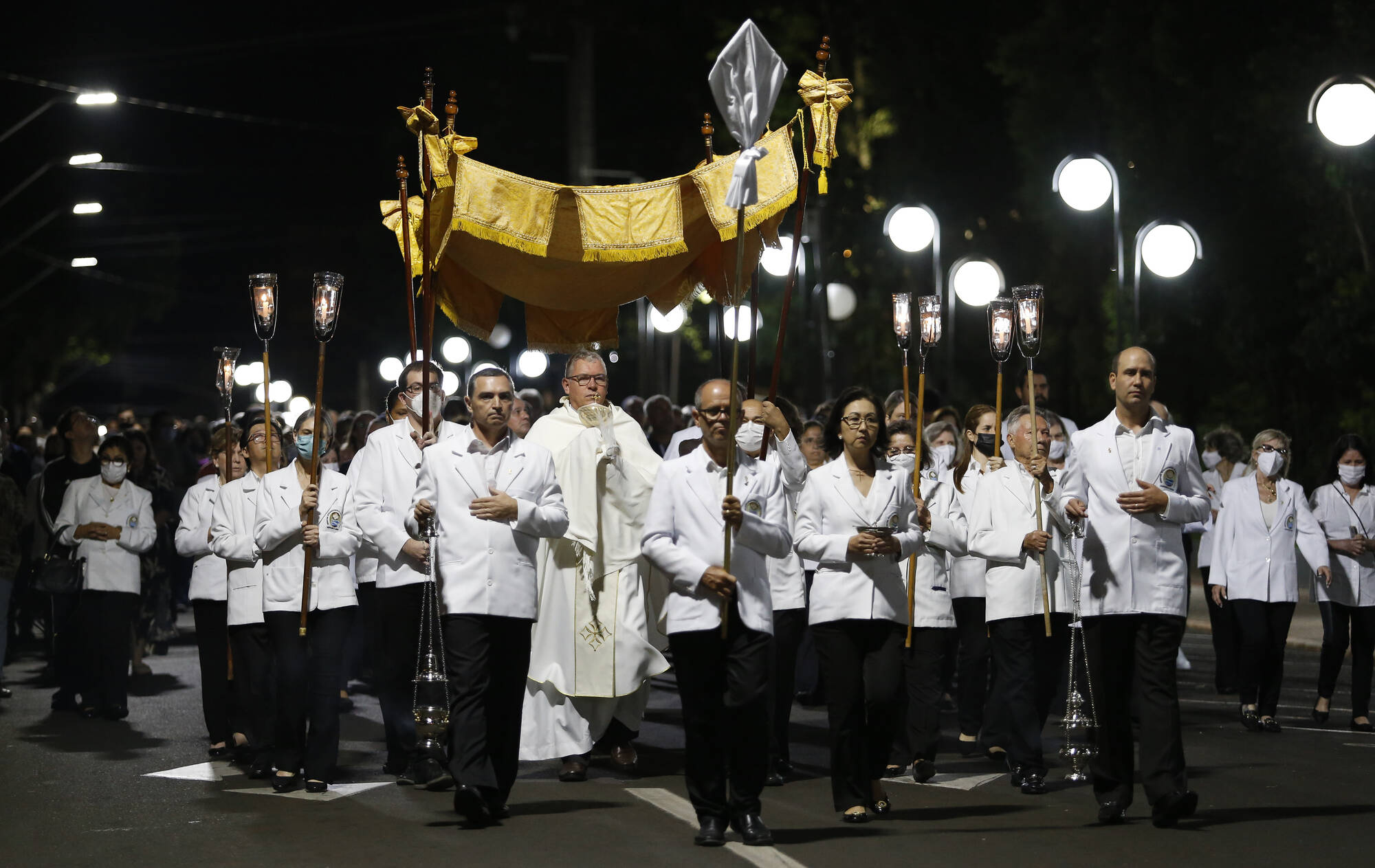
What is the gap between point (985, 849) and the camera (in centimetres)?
834

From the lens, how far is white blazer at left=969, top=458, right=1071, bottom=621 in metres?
10.6

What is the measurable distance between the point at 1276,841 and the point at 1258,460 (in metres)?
5.47

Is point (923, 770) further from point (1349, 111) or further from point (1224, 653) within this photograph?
point (1349, 111)

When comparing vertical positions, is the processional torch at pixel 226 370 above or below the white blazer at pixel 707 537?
above

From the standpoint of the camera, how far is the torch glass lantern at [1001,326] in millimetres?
10578

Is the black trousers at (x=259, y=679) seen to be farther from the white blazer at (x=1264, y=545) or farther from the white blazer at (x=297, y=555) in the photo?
the white blazer at (x=1264, y=545)

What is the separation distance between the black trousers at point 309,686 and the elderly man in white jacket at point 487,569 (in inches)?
50.6

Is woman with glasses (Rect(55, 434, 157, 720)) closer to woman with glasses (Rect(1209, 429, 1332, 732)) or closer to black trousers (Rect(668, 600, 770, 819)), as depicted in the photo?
black trousers (Rect(668, 600, 770, 819))

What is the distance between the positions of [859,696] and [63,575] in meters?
7.02

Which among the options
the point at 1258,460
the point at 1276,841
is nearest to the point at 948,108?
the point at 1258,460

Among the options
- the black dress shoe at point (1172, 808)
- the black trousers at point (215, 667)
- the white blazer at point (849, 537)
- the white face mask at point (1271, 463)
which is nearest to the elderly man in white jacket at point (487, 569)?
the white blazer at point (849, 537)

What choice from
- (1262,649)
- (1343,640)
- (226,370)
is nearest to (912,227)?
(1343,640)

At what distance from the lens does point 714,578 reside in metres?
8.21

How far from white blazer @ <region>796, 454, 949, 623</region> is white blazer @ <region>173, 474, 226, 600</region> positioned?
174 inches
